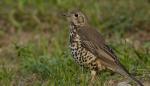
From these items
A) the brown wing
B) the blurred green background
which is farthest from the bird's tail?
the blurred green background

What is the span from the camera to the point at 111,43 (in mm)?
10617

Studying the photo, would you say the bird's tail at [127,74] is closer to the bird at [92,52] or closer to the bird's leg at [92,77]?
the bird at [92,52]

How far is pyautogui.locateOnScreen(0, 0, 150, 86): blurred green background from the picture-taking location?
933cm

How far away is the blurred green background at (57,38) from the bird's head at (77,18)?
500 millimetres

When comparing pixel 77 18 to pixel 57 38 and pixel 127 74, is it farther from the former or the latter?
pixel 57 38

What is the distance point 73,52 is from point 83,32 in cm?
38

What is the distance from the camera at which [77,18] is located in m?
9.52

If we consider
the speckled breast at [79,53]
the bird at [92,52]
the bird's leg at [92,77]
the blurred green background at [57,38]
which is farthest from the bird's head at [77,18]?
the bird's leg at [92,77]

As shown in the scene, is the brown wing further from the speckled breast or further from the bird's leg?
the bird's leg

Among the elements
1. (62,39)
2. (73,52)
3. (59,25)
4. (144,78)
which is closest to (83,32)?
(73,52)

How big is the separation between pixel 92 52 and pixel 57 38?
7.83 ft

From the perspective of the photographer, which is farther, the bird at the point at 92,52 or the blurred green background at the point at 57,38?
the blurred green background at the point at 57,38

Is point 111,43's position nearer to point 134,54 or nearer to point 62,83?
point 134,54

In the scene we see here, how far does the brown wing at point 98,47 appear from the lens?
9.12m
